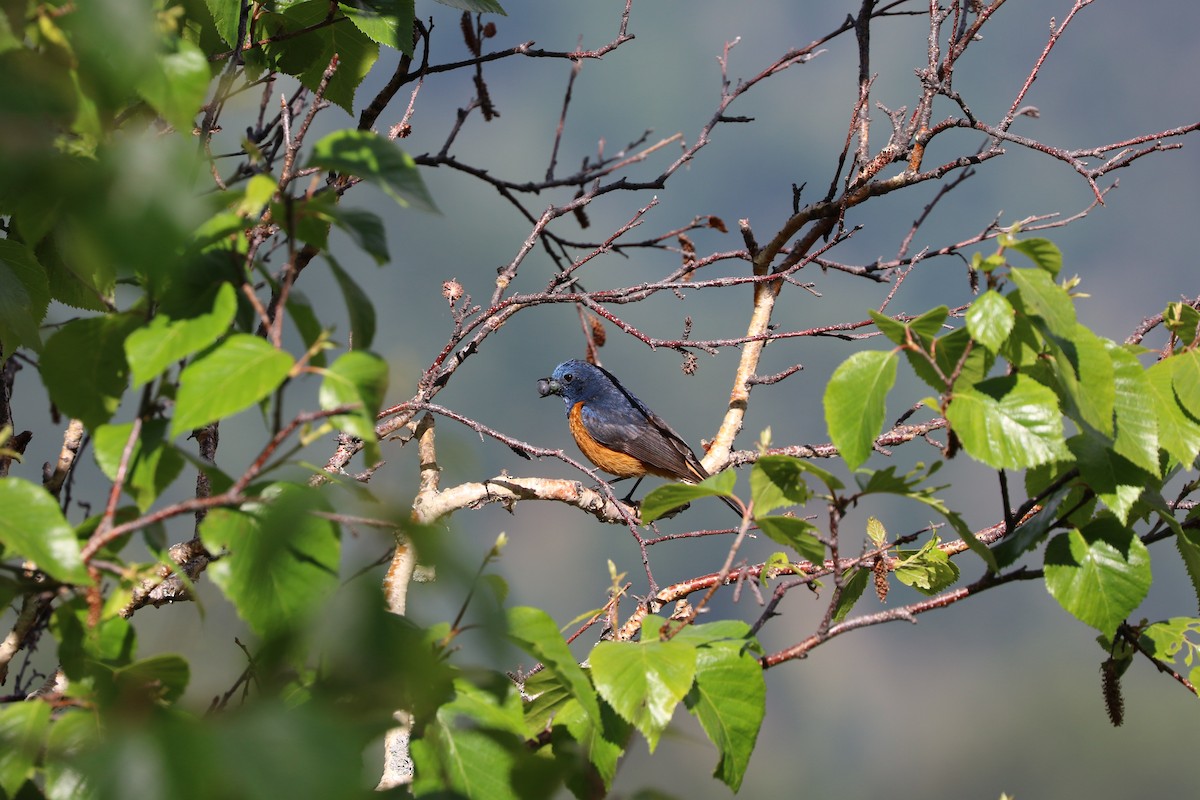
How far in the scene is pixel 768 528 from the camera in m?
1.38

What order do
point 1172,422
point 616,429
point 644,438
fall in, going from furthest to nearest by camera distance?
point 616,429
point 644,438
point 1172,422

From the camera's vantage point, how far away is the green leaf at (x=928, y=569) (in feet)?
6.33

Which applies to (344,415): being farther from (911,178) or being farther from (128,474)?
(911,178)

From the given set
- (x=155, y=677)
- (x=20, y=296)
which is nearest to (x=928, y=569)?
(x=155, y=677)

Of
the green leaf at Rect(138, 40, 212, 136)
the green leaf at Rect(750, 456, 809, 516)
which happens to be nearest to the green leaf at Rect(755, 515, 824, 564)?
the green leaf at Rect(750, 456, 809, 516)

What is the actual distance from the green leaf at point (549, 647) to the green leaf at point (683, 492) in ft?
0.87

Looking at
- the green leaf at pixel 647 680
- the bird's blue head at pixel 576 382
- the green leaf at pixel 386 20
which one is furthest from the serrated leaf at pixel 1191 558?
the bird's blue head at pixel 576 382

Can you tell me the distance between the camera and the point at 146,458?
106cm

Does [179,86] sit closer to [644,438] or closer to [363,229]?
[363,229]

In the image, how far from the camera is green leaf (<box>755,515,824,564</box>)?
136cm

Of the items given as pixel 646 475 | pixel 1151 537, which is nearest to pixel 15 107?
pixel 1151 537

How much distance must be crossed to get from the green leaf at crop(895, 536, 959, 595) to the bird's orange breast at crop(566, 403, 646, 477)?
10.2ft

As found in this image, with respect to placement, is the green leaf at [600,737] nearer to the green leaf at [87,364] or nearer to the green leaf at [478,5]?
the green leaf at [87,364]

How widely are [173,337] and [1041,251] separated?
108cm
